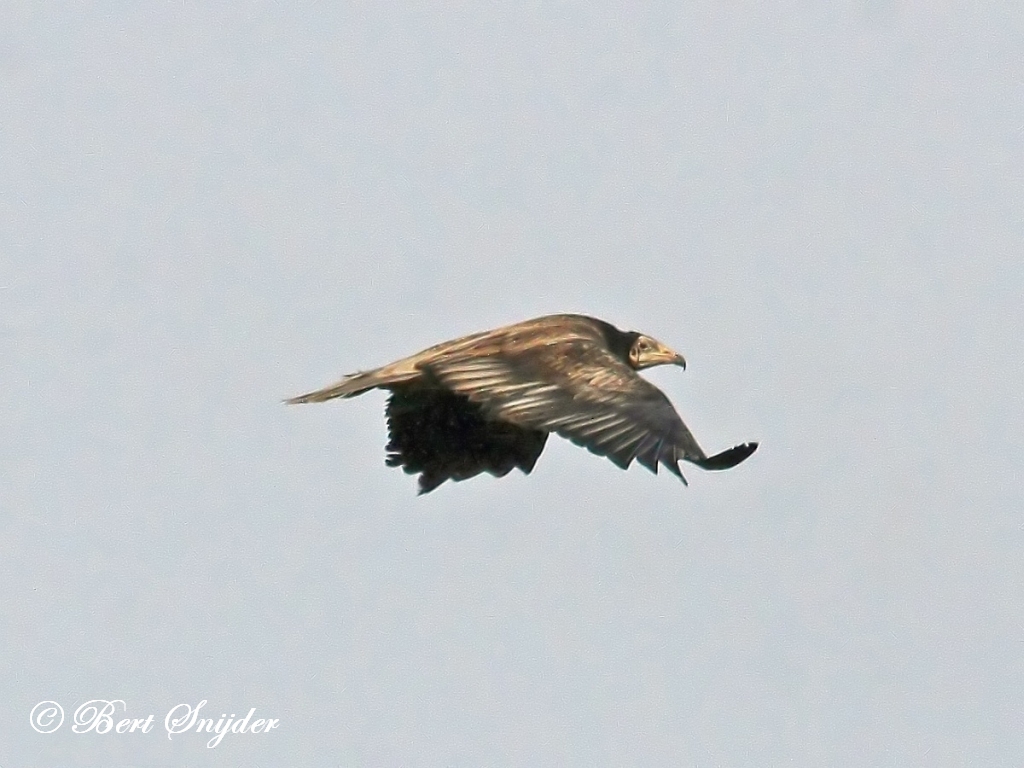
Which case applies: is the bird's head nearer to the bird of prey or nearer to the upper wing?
the bird of prey

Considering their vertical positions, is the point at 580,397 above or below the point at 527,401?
below

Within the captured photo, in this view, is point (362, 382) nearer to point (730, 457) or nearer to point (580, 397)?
point (580, 397)

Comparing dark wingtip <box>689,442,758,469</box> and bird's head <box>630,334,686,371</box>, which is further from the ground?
bird's head <box>630,334,686,371</box>

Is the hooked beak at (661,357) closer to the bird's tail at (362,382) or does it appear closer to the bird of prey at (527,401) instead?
the bird of prey at (527,401)

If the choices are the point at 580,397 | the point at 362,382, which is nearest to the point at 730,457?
the point at 580,397

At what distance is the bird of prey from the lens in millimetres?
15984

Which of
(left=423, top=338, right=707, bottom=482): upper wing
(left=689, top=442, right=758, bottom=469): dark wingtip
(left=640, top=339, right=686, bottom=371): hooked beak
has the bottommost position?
(left=689, top=442, right=758, bottom=469): dark wingtip

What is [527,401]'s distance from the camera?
1705cm

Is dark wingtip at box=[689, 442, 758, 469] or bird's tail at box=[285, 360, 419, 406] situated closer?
dark wingtip at box=[689, 442, 758, 469]

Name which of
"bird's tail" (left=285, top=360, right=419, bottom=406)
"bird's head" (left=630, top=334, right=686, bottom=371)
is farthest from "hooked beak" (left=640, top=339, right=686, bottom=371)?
"bird's tail" (left=285, top=360, right=419, bottom=406)

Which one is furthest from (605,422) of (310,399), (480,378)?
(310,399)

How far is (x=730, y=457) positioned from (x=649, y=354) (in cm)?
392

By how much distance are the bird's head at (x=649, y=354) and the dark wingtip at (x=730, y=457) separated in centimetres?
356

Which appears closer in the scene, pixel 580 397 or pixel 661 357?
pixel 580 397
